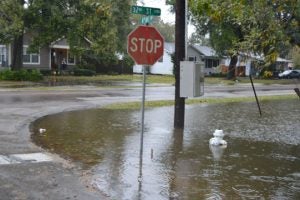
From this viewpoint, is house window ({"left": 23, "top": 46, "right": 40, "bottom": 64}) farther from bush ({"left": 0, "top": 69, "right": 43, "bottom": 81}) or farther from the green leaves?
the green leaves

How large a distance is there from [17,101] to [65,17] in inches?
681

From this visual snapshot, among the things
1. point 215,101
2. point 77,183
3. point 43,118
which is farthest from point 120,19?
point 77,183

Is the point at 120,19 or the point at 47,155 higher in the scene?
the point at 120,19

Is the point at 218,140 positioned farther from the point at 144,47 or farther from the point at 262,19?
the point at 144,47

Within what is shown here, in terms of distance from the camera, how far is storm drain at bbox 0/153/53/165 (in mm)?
10039

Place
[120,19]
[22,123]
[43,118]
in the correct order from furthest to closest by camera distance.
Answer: [120,19] → [43,118] → [22,123]

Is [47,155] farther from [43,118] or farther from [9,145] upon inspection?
[43,118]

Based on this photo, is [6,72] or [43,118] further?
[6,72]

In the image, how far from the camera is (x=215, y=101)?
84.8ft

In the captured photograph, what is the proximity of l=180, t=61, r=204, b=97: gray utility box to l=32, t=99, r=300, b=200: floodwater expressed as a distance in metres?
1.22

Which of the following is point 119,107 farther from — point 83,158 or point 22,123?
point 83,158

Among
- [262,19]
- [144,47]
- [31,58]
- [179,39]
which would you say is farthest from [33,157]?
[31,58]

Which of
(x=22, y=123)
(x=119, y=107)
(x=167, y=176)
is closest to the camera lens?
(x=167, y=176)

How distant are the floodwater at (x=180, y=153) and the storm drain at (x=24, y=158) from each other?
0.56 m
